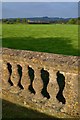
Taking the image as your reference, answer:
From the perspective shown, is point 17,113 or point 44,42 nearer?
point 17,113

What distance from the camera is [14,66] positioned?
1028cm

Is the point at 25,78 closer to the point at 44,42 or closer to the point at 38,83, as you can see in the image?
the point at 38,83

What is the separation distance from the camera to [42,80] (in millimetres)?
9859

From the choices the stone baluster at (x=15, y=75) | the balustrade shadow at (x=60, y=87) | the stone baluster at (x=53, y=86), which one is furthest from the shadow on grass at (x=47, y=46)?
the stone baluster at (x=53, y=86)

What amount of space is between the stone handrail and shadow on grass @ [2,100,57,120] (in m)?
0.23

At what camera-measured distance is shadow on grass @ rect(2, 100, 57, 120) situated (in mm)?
9523

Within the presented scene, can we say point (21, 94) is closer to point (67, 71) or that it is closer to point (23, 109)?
point (23, 109)

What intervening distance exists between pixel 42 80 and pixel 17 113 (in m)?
1.34

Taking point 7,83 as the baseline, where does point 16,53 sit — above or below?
above

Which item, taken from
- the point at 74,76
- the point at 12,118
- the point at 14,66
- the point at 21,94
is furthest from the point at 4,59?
the point at 74,76

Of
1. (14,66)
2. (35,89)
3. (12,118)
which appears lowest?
(12,118)

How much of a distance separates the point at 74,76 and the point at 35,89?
5.53 ft

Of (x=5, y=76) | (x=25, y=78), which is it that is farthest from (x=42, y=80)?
(x=5, y=76)

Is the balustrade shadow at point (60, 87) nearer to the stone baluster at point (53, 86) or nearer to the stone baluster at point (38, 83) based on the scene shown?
the stone baluster at point (53, 86)
